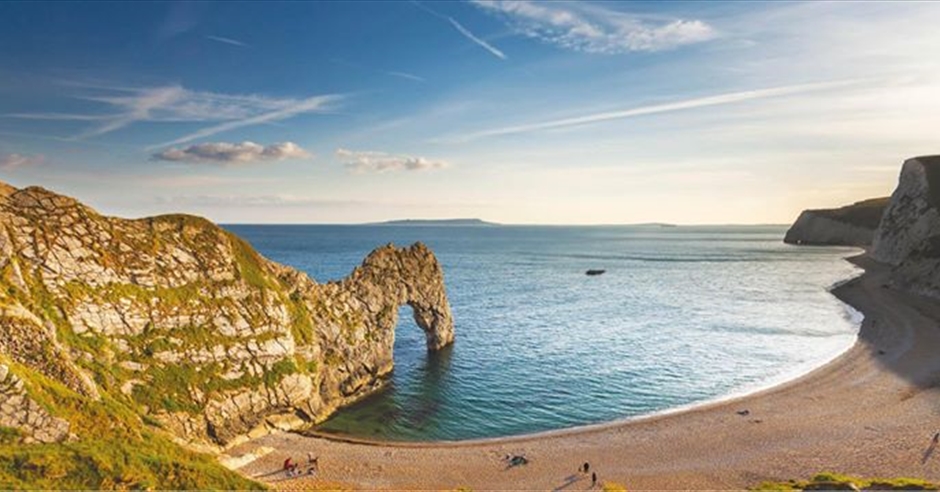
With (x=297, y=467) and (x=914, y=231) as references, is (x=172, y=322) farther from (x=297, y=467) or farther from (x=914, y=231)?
(x=914, y=231)

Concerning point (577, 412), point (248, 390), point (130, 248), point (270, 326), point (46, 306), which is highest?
point (130, 248)

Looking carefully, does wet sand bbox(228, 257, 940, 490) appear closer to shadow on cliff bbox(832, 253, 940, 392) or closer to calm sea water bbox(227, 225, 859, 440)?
shadow on cliff bbox(832, 253, 940, 392)

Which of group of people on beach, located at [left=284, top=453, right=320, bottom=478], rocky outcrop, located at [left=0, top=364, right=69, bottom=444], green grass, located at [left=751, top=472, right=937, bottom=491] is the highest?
rocky outcrop, located at [left=0, top=364, right=69, bottom=444]

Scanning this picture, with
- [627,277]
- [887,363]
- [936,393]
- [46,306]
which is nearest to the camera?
[46,306]

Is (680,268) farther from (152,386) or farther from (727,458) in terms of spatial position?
(152,386)

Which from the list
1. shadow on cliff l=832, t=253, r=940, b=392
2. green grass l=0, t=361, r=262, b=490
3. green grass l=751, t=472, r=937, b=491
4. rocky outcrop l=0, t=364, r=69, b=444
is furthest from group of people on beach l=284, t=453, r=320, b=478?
shadow on cliff l=832, t=253, r=940, b=392

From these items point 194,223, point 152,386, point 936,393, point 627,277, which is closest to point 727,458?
point 936,393

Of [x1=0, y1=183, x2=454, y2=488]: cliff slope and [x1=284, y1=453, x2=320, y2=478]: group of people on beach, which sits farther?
[x1=284, y1=453, x2=320, y2=478]: group of people on beach

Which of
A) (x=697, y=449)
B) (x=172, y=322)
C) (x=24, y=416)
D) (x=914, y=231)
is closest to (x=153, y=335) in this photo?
(x=172, y=322)

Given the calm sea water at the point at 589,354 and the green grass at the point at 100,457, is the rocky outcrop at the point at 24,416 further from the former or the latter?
the calm sea water at the point at 589,354
